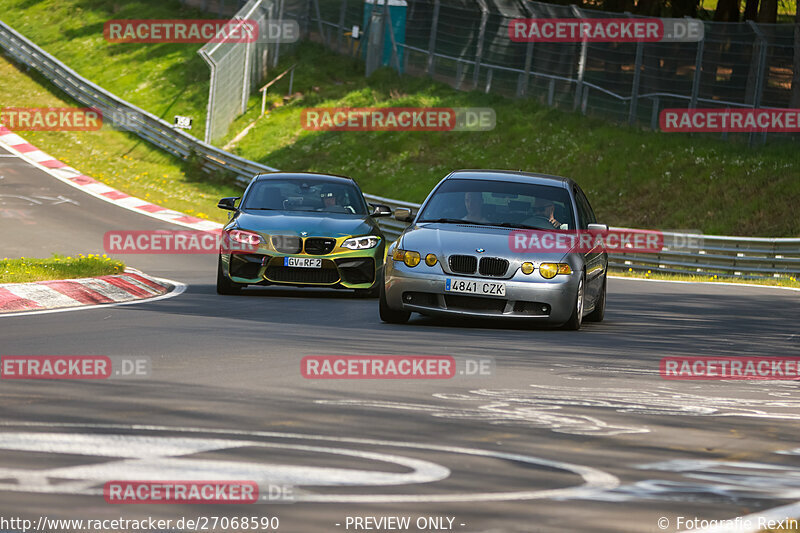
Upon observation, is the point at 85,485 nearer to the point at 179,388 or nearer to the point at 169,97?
the point at 179,388

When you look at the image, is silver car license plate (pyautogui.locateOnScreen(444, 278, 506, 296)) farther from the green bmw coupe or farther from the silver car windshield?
the green bmw coupe

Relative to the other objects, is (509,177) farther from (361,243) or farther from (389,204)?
(389,204)

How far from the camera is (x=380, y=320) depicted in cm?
1293

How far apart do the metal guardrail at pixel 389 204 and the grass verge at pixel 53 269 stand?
1352cm

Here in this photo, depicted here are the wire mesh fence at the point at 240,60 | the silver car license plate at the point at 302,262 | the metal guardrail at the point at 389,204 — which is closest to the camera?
the silver car license plate at the point at 302,262

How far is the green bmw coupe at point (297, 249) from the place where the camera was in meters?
15.0

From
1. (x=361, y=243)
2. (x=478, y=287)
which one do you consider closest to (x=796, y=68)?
(x=361, y=243)

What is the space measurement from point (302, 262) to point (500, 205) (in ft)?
9.49

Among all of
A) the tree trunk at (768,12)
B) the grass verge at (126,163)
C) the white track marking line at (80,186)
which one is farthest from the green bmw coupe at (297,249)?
the tree trunk at (768,12)

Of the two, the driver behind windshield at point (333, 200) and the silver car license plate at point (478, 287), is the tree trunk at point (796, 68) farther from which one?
the silver car license plate at point (478, 287)

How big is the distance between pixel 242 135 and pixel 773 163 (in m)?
17.5

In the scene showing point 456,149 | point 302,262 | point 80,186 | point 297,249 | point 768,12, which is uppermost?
point 768,12

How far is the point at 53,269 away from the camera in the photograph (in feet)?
49.0

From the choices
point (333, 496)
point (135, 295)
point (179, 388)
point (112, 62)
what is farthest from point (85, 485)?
point (112, 62)
